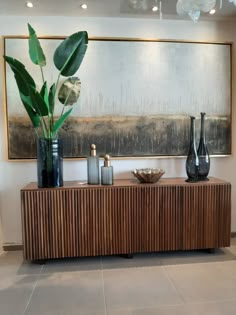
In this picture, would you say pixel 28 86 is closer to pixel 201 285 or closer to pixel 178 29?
pixel 178 29

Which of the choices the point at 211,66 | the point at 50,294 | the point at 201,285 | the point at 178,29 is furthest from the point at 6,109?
the point at 201,285

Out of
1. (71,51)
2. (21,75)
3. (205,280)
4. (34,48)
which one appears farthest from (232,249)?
(34,48)

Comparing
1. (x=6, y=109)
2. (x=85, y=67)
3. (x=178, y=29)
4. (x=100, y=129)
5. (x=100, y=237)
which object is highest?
(x=178, y=29)

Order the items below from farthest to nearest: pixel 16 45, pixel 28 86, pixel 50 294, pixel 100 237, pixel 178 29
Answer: pixel 178 29 < pixel 16 45 < pixel 100 237 < pixel 28 86 < pixel 50 294

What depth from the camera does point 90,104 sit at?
3.29 m

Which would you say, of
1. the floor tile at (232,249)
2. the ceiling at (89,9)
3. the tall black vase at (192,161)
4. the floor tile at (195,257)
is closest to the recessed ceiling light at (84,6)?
the ceiling at (89,9)

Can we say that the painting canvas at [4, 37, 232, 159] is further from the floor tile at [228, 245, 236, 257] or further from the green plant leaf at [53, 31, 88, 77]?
the floor tile at [228, 245, 236, 257]

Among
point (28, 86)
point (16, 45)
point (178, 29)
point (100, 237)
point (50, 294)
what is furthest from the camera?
point (178, 29)

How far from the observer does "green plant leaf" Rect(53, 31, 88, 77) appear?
2781mm

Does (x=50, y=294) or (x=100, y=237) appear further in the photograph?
(x=100, y=237)

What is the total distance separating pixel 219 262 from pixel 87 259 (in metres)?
1.42

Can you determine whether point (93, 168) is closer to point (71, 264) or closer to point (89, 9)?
point (71, 264)

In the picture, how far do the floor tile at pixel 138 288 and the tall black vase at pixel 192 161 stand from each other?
3.54 feet

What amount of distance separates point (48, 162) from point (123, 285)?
1395 mm
